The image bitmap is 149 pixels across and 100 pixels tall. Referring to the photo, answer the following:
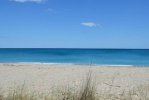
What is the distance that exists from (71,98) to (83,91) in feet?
0.74

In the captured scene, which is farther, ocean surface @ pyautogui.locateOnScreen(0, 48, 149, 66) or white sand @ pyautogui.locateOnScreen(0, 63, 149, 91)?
ocean surface @ pyautogui.locateOnScreen(0, 48, 149, 66)

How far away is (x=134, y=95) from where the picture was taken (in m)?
6.87

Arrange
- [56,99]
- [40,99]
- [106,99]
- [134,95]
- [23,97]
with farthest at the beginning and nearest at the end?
[134,95] < [106,99] < [40,99] < [56,99] < [23,97]

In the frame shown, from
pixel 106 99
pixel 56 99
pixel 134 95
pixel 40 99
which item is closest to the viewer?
pixel 56 99

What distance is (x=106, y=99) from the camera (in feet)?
20.6

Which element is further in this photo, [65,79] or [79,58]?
[79,58]

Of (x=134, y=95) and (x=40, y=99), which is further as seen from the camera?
(x=134, y=95)

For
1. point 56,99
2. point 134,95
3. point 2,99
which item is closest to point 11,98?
point 2,99

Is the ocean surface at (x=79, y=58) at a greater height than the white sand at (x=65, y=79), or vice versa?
the ocean surface at (x=79, y=58)

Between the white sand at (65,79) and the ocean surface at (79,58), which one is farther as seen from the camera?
the ocean surface at (79,58)

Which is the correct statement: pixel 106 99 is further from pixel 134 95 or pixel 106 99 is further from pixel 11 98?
pixel 11 98

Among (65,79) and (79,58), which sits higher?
(79,58)

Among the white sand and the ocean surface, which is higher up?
the ocean surface

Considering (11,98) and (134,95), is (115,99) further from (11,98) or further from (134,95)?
(11,98)
